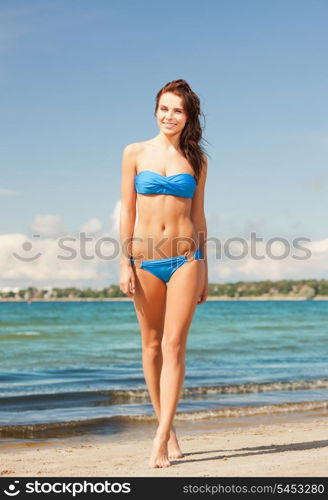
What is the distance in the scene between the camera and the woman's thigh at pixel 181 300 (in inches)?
212

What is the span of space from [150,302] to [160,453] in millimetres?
1075

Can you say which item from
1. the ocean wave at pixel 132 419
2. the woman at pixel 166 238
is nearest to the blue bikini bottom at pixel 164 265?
the woman at pixel 166 238

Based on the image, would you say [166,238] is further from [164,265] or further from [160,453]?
[160,453]

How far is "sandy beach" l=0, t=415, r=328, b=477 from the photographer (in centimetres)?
529

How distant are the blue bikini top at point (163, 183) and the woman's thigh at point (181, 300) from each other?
52cm

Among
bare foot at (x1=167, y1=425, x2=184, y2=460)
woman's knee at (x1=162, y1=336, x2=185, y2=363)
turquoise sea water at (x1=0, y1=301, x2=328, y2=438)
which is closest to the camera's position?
woman's knee at (x1=162, y1=336, x2=185, y2=363)

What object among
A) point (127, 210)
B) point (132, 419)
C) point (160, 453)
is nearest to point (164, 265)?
point (127, 210)

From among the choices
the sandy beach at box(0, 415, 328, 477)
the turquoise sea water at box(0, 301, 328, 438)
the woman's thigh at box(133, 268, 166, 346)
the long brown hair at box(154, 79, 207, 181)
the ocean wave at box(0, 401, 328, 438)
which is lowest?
the turquoise sea water at box(0, 301, 328, 438)

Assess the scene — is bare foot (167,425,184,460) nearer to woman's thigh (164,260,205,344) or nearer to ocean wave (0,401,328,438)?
woman's thigh (164,260,205,344)

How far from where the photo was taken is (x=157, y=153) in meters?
5.51

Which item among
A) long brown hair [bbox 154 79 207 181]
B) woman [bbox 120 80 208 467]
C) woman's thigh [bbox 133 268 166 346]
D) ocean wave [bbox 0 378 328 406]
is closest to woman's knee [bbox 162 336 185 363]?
woman [bbox 120 80 208 467]

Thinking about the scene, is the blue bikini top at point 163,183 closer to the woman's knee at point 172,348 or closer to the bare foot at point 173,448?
the woman's knee at point 172,348

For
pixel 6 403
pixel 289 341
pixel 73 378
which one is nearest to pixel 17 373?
pixel 73 378

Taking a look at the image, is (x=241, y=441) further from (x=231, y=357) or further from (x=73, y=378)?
(x=231, y=357)
